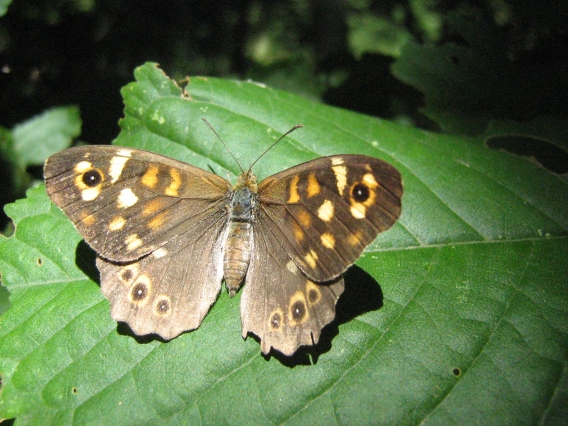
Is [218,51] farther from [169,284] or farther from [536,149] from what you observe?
[169,284]

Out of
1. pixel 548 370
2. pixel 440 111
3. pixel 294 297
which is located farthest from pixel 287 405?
pixel 440 111

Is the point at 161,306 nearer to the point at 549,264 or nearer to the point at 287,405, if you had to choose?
the point at 287,405

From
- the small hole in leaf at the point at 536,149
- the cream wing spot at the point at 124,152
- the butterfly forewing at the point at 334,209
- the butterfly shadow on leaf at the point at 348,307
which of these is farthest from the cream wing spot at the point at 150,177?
the small hole in leaf at the point at 536,149

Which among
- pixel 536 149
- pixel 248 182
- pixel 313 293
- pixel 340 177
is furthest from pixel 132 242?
pixel 536 149

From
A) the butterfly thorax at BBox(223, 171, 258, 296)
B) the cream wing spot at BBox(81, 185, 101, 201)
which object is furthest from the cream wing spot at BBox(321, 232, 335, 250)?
the cream wing spot at BBox(81, 185, 101, 201)

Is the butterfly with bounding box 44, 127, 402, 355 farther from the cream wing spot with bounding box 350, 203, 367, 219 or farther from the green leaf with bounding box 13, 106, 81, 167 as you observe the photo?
the green leaf with bounding box 13, 106, 81, 167

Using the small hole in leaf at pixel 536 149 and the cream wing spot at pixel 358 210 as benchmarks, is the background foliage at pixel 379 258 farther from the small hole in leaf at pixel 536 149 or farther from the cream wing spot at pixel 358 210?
the cream wing spot at pixel 358 210

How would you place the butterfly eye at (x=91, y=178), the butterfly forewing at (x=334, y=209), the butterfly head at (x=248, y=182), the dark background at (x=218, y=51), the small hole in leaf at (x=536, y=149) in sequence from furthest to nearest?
the dark background at (x=218, y=51) < the small hole in leaf at (x=536, y=149) < the butterfly head at (x=248, y=182) < the butterfly eye at (x=91, y=178) < the butterfly forewing at (x=334, y=209)
